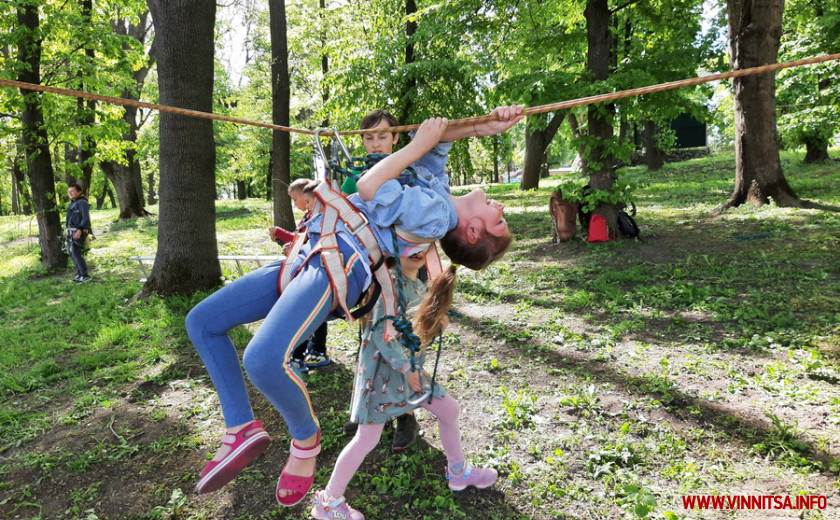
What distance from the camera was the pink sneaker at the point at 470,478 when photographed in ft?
9.43

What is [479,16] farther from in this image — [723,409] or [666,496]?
[666,496]

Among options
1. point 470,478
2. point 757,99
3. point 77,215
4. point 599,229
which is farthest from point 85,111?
point 757,99

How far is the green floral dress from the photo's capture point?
2527mm

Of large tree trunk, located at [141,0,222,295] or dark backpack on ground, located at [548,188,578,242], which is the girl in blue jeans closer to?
large tree trunk, located at [141,0,222,295]

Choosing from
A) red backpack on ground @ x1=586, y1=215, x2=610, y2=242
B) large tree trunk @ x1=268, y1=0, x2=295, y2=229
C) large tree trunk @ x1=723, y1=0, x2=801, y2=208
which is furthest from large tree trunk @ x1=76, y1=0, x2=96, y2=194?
large tree trunk @ x1=723, y1=0, x2=801, y2=208

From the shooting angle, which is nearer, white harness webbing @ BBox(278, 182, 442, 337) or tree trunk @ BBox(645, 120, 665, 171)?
white harness webbing @ BBox(278, 182, 442, 337)

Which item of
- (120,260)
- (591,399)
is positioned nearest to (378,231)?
(591,399)

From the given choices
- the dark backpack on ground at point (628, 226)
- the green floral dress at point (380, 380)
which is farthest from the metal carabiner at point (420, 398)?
the dark backpack on ground at point (628, 226)

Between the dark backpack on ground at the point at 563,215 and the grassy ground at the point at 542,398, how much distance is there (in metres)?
1.51

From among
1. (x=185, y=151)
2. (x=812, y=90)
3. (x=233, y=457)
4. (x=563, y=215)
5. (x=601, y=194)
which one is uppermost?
(x=812, y=90)

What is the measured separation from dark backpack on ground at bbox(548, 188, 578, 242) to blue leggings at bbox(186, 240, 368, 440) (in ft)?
24.6

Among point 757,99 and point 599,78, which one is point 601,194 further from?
point 757,99

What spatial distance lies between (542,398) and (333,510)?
6.29 feet

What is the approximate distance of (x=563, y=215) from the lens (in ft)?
29.9
